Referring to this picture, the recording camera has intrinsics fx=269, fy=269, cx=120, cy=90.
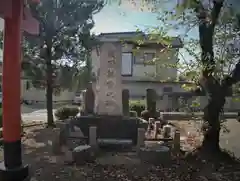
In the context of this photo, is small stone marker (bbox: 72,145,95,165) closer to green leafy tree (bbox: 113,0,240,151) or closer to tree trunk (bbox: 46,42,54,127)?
green leafy tree (bbox: 113,0,240,151)

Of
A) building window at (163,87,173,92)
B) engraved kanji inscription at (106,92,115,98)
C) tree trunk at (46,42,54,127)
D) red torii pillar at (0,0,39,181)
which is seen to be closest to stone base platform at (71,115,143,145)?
engraved kanji inscription at (106,92,115,98)

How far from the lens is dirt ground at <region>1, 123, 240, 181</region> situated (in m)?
5.06

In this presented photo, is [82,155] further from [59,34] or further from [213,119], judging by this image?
[59,34]

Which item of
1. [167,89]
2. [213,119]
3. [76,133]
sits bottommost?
[76,133]

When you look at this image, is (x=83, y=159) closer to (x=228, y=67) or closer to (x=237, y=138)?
(x=228, y=67)

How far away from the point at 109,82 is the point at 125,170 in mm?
4452

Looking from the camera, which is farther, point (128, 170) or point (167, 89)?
point (167, 89)

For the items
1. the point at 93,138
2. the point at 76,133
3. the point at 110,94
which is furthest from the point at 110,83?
the point at 93,138

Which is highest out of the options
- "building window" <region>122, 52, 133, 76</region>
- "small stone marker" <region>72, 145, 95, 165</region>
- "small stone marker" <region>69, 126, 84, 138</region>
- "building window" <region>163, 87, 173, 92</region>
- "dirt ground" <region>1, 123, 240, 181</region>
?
"building window" <region>122, 52, 133, 76</region>

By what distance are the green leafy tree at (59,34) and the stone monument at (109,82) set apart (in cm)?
204

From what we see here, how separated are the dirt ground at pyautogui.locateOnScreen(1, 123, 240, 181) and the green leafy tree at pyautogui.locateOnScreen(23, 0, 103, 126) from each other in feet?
17.8

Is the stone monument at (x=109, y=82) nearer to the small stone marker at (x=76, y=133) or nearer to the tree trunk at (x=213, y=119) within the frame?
the small stone marker at (x=76, y=133)

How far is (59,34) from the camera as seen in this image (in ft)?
36.5

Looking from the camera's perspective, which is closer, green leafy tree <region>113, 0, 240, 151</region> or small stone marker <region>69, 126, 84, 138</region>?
green leafy tree <region>113, 0, 240, 151</region>
